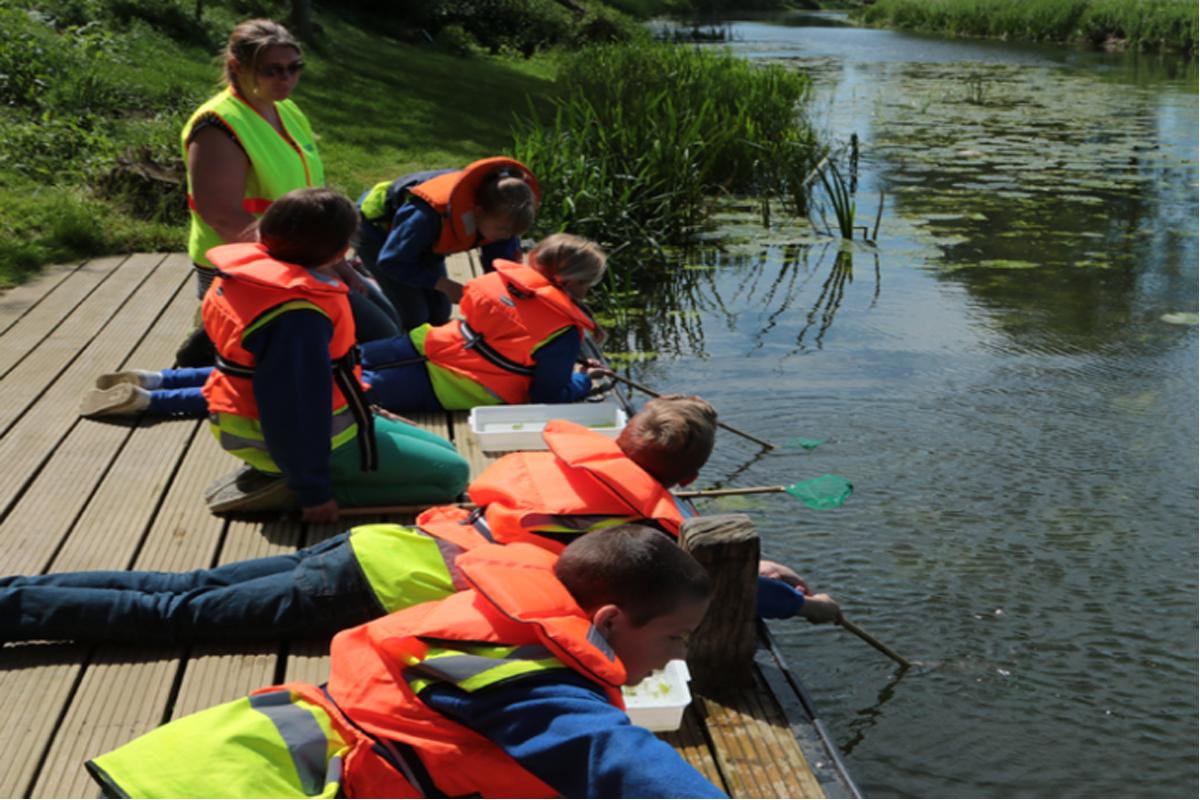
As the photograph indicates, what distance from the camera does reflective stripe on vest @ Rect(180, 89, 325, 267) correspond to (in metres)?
4.09

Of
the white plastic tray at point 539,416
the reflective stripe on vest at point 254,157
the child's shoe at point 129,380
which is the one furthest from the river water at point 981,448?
the child's shoe at point 129,380

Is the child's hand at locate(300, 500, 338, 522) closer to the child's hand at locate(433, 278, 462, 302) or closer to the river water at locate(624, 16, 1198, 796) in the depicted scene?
the river water at locate(624, 16, 1198, 796)

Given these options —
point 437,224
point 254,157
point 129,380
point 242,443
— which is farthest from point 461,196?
point 242,443

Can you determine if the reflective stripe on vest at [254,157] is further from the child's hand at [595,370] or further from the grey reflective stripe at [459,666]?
the grey reflective stripe at [459,666]

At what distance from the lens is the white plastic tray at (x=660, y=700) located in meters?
2.60

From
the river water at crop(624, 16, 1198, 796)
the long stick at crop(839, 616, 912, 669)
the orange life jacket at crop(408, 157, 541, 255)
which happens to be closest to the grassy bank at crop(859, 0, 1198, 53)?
the river water at crop(624, 16, 1198, 796)

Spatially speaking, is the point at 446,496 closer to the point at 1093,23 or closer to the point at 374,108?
the point at 374,108

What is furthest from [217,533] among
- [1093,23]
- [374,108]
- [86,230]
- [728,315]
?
[1093,23]

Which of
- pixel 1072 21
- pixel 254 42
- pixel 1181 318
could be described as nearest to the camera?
pixel 254 42

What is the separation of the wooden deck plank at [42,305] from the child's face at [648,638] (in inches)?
140

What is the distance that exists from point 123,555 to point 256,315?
67cm

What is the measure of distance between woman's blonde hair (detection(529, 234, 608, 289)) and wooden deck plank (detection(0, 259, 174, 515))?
1578 millimetres

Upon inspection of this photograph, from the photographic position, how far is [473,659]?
70.8 inches

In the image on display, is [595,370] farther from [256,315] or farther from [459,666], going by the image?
[459,666]
